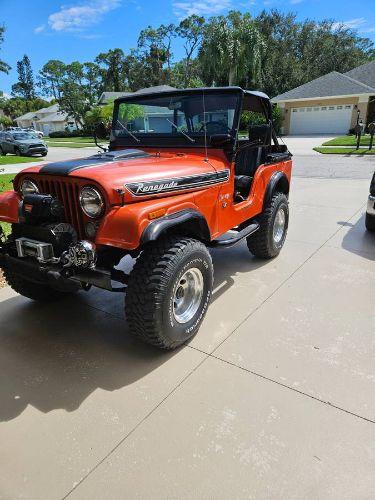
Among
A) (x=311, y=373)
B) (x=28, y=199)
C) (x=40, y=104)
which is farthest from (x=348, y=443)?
(x=40, y=104)

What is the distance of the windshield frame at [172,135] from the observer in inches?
135

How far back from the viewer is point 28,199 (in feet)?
8.30

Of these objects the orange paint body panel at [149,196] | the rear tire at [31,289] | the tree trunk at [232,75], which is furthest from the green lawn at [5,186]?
the tree trunk at [232,75]

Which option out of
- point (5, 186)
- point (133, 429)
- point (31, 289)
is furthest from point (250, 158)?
point (5, 186)

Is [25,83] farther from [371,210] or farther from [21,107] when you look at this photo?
[371,210]

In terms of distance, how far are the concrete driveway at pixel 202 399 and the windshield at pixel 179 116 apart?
5.56ft

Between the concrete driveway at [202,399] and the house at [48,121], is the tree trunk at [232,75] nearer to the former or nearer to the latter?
the house at [48,121]

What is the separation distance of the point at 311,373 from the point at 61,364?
1.87m

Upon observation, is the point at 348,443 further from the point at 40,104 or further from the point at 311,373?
the point at 40,104

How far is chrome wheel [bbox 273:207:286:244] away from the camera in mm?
4625

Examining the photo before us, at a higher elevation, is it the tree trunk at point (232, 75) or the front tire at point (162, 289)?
the tree trunk at point (232, 75)

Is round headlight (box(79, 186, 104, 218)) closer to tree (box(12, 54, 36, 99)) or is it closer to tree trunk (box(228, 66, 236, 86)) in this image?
tree trunk (box(228, 66, 236, 86))

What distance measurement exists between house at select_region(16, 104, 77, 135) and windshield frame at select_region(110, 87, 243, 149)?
5628 centimetres

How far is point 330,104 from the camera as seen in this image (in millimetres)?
28625
